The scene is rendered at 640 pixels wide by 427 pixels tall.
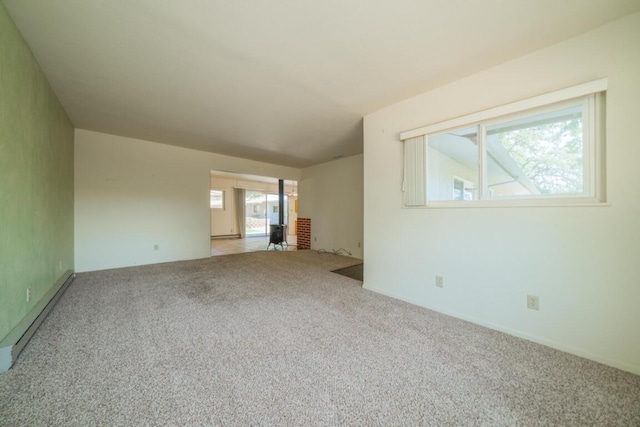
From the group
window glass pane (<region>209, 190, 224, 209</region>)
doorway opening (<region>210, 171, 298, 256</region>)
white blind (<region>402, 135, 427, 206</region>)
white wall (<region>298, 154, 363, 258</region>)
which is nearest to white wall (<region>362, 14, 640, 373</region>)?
white blind (<region>402, 135, 427, 206</region>)

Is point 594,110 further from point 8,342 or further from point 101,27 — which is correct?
point 8,342

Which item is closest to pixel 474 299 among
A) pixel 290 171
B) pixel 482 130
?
pixel 482 130

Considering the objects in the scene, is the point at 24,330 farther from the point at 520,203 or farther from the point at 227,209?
the point at 227,209

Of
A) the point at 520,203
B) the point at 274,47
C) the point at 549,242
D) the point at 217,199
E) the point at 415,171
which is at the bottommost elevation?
the point at 549,242

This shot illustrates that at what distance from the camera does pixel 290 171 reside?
283 inches

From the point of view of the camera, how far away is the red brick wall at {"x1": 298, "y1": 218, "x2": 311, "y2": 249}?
7.11 metres

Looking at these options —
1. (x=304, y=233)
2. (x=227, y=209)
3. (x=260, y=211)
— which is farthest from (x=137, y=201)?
(x=260, y=211)

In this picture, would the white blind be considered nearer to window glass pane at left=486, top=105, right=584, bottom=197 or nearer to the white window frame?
the white window frame

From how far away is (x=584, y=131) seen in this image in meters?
1.82

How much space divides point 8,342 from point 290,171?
6.15m

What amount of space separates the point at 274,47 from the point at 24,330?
3.05 meters

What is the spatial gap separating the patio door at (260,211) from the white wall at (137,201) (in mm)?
5084

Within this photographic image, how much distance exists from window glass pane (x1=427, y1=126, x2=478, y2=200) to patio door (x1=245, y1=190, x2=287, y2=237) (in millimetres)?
8490

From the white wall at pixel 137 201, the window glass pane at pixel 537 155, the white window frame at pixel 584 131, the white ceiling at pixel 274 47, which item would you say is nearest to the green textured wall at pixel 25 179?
the white ceiling at pixel 274 47
